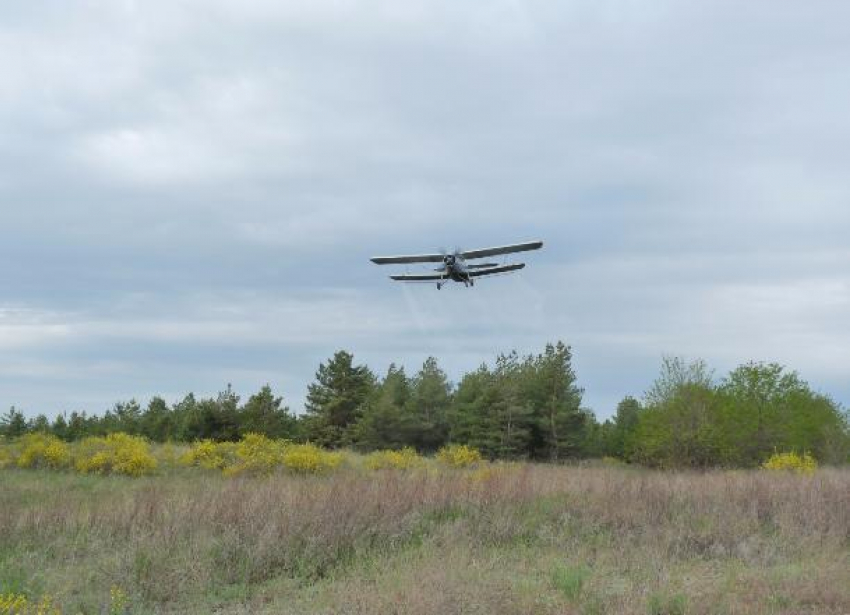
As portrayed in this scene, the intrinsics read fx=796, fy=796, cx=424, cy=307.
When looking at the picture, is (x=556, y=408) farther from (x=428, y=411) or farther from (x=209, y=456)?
(x=209, y=456)

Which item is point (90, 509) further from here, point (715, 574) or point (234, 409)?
point (234, 409)

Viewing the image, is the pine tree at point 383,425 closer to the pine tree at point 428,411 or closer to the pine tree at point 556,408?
the pine tree at point 428,411

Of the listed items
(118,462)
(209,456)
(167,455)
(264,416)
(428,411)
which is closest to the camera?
(118,462)

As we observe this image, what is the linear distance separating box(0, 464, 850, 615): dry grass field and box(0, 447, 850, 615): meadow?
32mm

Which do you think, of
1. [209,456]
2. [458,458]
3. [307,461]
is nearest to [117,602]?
[307,461]

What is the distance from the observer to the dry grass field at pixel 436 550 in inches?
368

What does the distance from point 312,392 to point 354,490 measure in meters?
46.7

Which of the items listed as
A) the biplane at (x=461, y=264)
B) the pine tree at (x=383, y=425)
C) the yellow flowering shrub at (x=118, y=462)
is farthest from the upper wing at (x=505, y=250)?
the pine tree at (x=383, y=425)

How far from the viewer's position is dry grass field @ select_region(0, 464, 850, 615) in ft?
30.7

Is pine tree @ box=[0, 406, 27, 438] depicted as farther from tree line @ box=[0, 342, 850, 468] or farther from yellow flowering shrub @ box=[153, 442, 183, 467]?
yellow flowering shrub @ box=[153, 442, 183, 467]

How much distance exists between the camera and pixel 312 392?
200ft

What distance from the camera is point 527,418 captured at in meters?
48.9

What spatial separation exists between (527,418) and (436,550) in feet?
124

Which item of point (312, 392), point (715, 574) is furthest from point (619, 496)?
point (312, 392)
